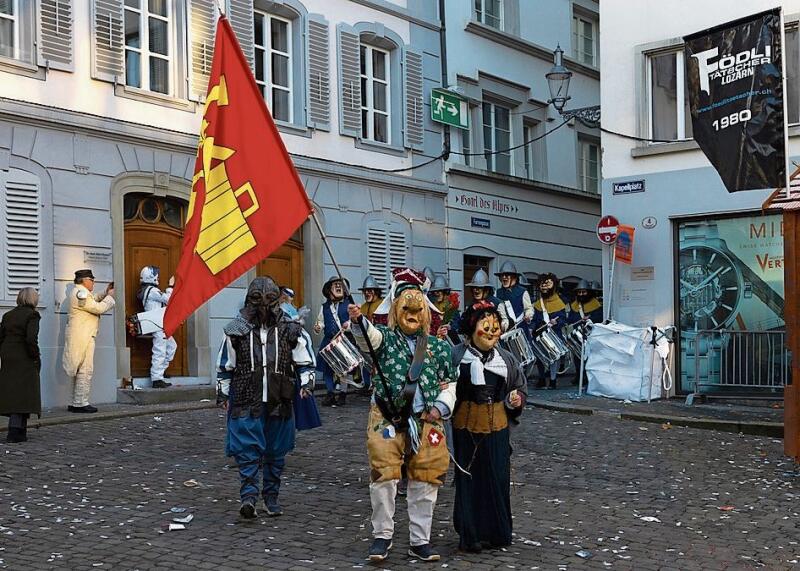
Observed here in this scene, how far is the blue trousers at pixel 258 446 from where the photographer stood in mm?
7703

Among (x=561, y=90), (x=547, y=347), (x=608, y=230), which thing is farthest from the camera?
(x=561, y=90)

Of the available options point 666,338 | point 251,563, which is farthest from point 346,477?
point 666,338

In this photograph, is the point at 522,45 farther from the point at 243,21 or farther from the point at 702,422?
the point at 702,422

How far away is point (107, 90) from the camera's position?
1580 cm

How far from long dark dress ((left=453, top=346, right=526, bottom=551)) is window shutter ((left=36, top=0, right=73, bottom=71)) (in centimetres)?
993

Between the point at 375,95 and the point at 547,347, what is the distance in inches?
237

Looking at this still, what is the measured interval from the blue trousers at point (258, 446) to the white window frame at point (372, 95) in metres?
13.2

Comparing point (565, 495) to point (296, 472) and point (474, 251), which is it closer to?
point (296, 472)

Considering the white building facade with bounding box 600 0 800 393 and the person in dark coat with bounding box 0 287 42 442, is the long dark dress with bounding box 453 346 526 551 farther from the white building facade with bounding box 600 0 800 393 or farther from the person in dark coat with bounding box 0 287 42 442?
the white building facade with bounding box 600 0 800 393

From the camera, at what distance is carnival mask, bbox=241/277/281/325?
784 centimetres

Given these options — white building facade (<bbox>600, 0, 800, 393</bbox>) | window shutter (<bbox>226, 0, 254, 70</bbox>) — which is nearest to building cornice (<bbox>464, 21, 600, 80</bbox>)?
white building facade (<bbox>600, 0, 800, 393</bbox>)

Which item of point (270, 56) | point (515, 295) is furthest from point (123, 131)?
point (515, 295)

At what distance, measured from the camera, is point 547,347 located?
18.2 m

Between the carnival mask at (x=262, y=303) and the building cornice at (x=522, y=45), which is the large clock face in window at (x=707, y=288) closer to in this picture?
the building cornice at (x=522, y=45)
